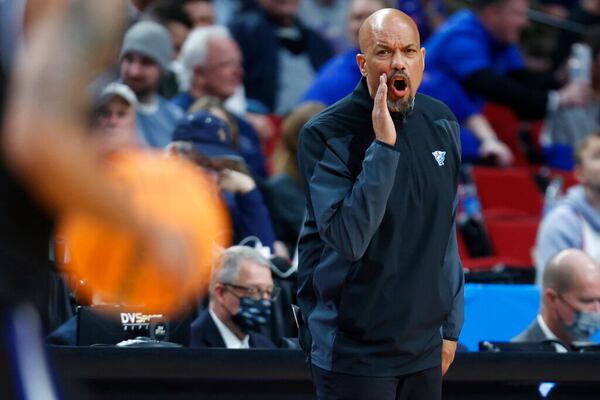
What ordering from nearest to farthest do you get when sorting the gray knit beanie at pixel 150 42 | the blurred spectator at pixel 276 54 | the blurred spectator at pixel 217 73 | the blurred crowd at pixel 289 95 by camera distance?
the blurred crowd at pixel 289 95
the gray knit beanie at pixel 150 42
the blurred spectator at pixel 217 73
the blurred spectator at pixel 276 54

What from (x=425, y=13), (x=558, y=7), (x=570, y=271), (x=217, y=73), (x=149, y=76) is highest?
(x=558, y=7)

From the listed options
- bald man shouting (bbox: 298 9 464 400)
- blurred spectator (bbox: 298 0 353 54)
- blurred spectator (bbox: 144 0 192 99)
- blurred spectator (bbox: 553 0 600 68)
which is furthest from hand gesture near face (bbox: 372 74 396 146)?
blurred spectator (bbox: 553 0 600 68)

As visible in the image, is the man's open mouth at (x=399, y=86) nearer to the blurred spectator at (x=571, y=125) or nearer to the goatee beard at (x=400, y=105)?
the goatee beard at (x=400, y=105)

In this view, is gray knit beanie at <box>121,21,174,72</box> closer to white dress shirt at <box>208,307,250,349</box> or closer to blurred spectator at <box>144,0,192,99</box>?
blurred spectator at <box>144,0,192,99</box>

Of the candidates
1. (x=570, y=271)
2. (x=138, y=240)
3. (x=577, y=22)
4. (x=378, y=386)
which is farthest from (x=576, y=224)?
(x=138, y=240)

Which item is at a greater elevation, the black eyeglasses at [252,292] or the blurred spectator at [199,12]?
the blurred spectator at [199,12]

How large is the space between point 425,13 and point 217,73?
252cm

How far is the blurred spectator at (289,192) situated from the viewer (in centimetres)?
662

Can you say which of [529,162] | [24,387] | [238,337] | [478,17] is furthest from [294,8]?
[24,387]

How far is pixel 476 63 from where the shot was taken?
28.0ft

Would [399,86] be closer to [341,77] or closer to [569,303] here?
[569,303]

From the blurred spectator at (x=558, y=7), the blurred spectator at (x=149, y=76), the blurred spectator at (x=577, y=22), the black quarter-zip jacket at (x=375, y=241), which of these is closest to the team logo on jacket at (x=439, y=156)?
the black quarter-zip jacket at (x=375, y=241)

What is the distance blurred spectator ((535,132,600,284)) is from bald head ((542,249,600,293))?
0.88 m

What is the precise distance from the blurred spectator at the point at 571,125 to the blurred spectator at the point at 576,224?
8.23ft
